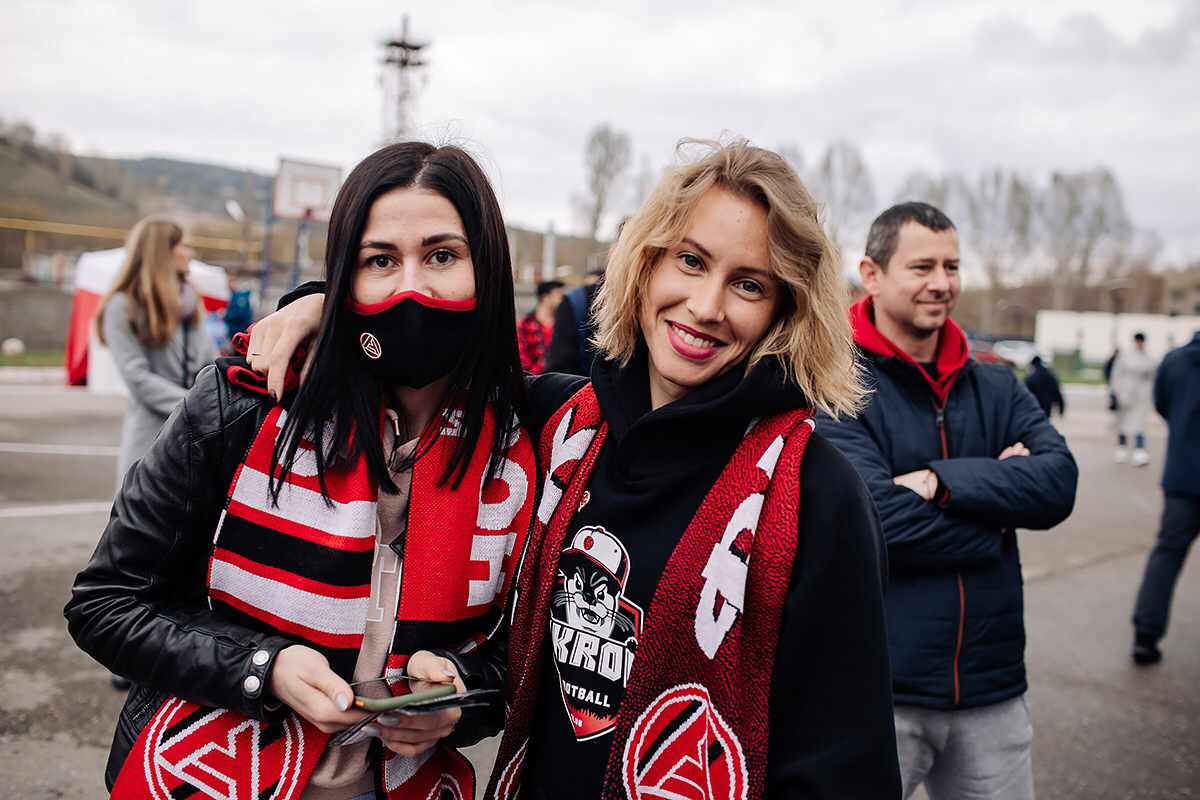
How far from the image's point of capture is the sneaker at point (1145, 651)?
4.79 metres

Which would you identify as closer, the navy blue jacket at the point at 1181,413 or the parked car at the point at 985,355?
the parked car at the point at 985,355

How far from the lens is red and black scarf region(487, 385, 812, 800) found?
1.35m

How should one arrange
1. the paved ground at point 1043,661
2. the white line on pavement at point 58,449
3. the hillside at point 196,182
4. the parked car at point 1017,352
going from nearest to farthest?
the paved ground at point 1043,661, the white line on pavement at point 58,449, the parked car at point 1017,352, the hillside at point 196,182

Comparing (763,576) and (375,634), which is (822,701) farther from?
(375,634)

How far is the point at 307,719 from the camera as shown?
1.46 meters

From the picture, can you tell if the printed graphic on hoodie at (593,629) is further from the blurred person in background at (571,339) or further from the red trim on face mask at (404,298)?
the blurred person in background at (571,339)

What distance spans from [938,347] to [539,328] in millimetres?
4865

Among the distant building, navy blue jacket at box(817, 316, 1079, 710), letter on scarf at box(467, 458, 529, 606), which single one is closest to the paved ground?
navy blue jacket at box(817, 316, 1079, 710)

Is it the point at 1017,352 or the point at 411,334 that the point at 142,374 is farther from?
the point at 1017,352

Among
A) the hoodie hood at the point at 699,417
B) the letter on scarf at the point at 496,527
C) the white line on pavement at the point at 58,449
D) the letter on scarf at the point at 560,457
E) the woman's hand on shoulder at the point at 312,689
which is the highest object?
the hoodie hood at the point at 699,417

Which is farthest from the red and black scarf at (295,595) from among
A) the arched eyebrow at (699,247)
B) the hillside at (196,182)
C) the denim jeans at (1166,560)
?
the hillside at (196,182)

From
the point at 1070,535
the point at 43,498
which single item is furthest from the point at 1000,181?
the point at 43,498

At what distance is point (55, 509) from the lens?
6387mm

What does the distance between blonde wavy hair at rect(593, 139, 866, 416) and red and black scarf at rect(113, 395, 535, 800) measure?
2.16ft
